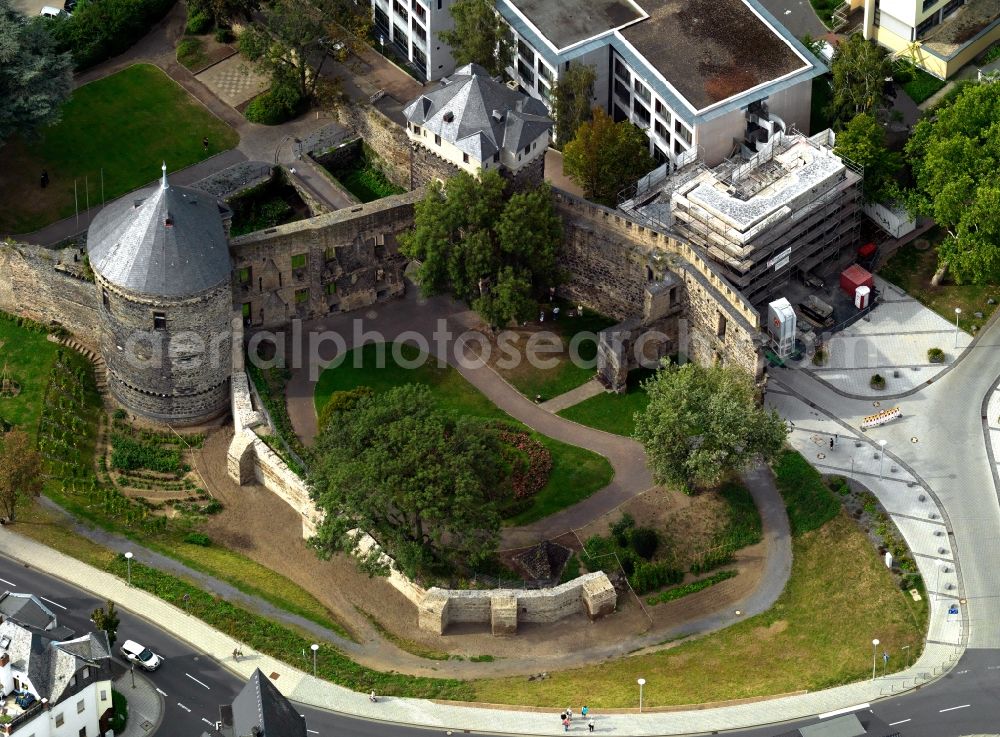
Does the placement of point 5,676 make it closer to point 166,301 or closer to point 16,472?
point 16,472

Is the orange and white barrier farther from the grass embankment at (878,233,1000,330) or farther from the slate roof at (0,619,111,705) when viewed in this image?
the slate roof at (0,619,111,705)

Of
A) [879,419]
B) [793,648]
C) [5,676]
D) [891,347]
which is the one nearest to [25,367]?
[5,676]

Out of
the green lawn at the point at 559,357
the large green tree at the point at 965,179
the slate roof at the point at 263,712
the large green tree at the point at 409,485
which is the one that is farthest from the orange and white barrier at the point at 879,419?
the slate roof at the point at 263,712

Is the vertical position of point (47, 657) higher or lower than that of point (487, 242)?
lower

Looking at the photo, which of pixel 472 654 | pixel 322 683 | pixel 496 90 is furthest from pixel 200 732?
pixel 496 90

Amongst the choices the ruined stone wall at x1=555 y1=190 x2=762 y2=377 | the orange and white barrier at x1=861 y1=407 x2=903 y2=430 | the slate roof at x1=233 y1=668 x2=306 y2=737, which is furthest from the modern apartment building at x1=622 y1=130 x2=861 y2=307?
the slate roof at x1=233 y1=668 x2=306 y2=737

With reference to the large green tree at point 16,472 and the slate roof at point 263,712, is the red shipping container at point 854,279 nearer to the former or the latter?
the slate roof at point 263,712
